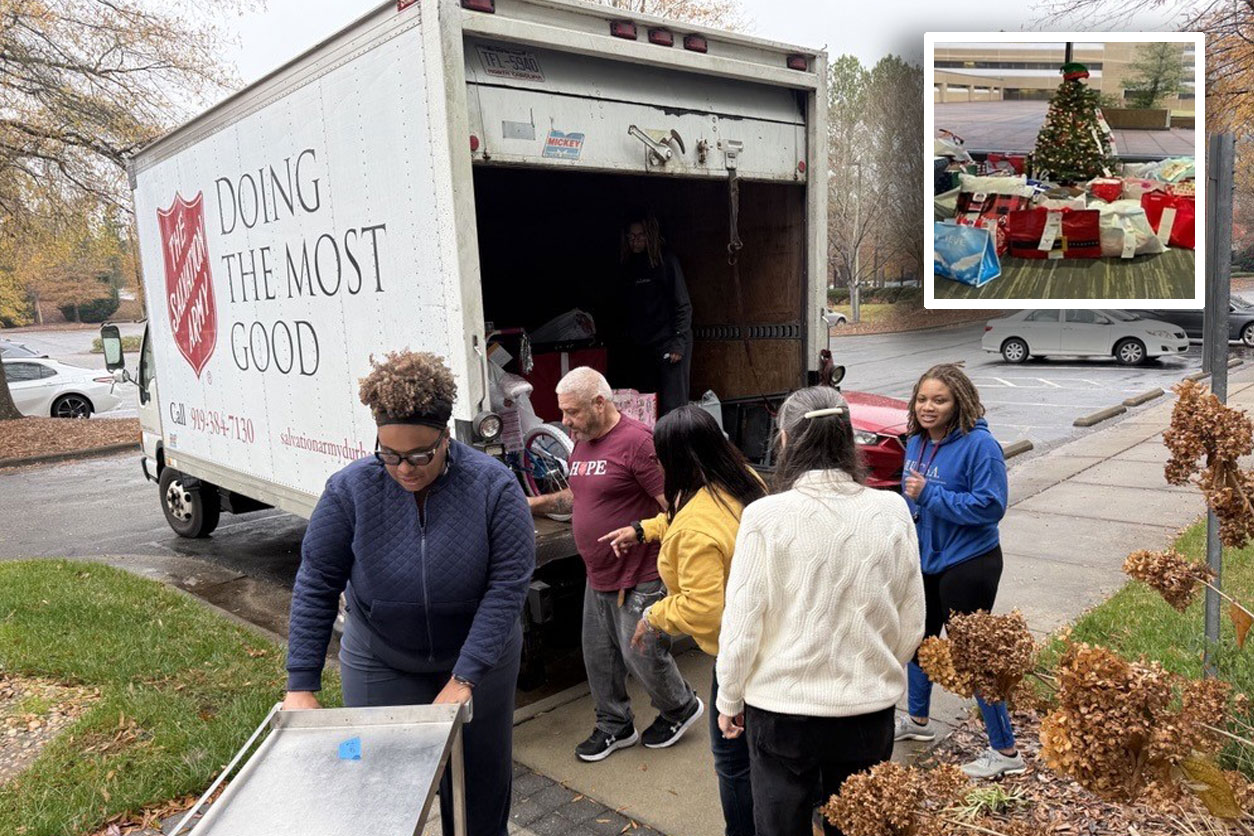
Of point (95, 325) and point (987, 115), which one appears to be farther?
point (95, 325)

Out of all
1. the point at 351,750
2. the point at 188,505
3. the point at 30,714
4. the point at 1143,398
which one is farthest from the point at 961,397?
the point at 1143,398

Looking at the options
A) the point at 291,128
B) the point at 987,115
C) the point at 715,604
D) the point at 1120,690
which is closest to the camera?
the point at 1120,690

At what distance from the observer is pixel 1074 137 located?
4305 millimetres

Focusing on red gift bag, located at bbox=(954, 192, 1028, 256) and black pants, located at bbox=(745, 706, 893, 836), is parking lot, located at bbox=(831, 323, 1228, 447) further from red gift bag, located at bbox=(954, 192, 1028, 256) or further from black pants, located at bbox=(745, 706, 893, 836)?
black pants, located at bbox=(745, 706, 893, 836)

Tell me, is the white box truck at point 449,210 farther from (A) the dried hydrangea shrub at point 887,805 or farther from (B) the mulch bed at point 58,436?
(B) the mulch bed at point 58,436

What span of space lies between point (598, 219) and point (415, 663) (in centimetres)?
518

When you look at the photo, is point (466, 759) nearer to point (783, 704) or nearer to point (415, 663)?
point (415, 663)

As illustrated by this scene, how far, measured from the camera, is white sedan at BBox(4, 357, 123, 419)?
696 inches

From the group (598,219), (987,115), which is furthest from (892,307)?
(987,115)

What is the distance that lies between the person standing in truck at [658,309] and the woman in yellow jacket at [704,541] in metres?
3.15

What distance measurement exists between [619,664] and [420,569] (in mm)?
1718

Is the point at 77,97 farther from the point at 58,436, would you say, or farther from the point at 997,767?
the point at 997,767

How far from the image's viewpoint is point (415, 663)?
2711mm

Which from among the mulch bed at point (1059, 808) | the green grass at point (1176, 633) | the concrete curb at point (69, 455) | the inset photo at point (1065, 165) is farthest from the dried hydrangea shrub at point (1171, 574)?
the concrete curb at point (69, 455)
